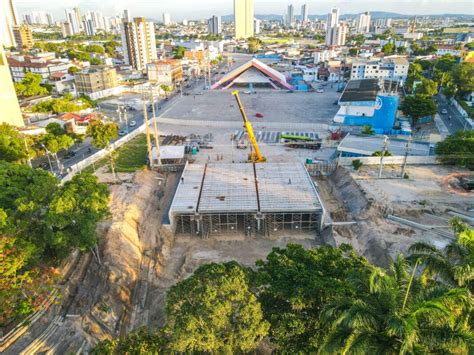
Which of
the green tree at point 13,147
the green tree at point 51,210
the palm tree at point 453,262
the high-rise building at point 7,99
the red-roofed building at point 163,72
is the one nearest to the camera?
the palm tree at point 453,262

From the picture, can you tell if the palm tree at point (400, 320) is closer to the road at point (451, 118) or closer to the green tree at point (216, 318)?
the green tree at point (216, 318)

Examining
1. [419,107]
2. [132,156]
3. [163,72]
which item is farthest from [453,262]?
[163,72]

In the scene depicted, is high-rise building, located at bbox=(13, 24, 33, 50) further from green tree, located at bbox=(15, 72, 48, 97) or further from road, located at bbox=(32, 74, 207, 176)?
Answer: road, located at bbox=(32, 74, 207, 176)

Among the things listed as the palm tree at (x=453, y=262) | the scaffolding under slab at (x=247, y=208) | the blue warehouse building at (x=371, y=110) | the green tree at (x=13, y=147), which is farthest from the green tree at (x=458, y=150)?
the green tree at (x=13, y=147)

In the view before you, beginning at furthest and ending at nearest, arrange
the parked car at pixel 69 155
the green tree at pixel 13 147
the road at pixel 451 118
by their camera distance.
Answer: the road at pixel 451 118 → the parked car at pixel 69 155 → the green tree at pixel 13 147

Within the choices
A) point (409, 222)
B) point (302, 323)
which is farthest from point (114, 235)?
point (409, 222)

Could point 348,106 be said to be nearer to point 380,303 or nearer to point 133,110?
point 133,110
